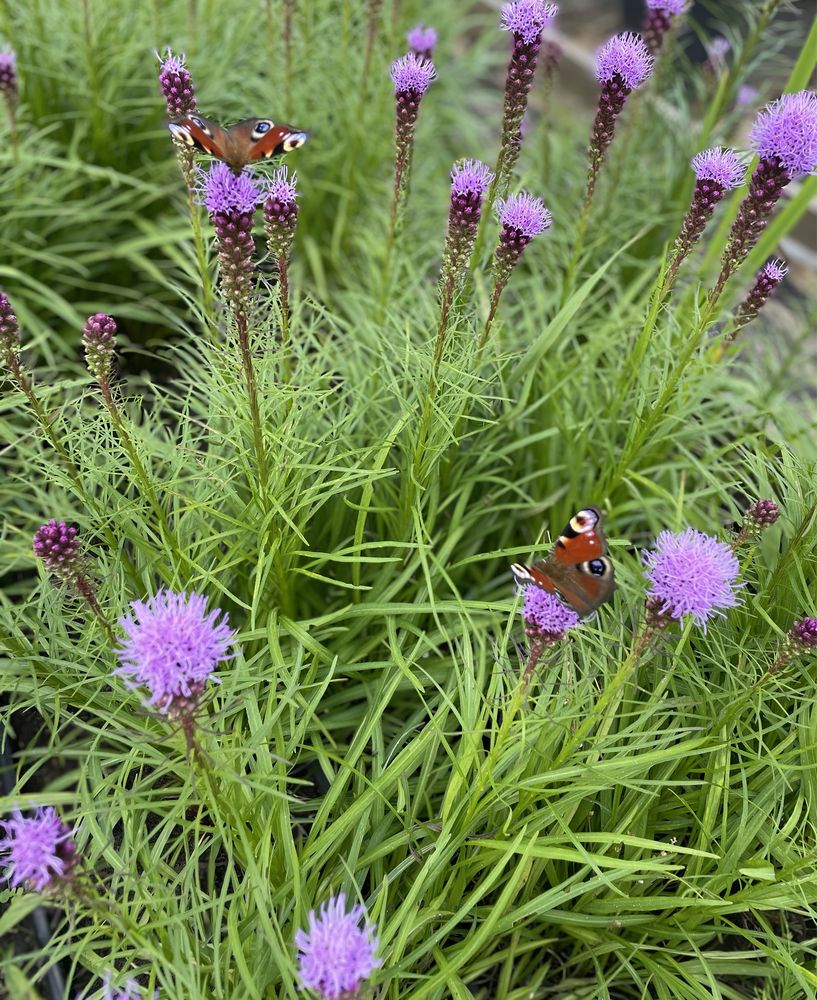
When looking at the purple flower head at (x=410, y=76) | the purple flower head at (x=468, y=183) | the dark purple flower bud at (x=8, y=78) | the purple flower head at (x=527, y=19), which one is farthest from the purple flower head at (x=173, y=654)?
the dark purple flower bud at (x=8, y=78)

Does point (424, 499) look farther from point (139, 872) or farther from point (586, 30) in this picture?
point (586, 30)

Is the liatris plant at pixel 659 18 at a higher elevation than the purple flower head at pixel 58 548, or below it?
higher

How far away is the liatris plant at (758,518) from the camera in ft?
5.99

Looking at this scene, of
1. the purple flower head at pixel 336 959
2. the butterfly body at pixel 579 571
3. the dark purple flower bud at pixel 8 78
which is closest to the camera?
the purple flower head at pixel 336 959

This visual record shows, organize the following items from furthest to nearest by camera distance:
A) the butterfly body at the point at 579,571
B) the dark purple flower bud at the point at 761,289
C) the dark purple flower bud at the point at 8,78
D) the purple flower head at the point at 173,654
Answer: the dark purple flower bud at the point at 8,78 < the dark purple flower bud at the point at 761,289 < the butterfly body at the point at 579,571 < the purple flower head at the point at 173,654

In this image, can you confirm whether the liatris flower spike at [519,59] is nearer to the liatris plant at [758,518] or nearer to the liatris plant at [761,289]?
the liatris plant at [761,289]

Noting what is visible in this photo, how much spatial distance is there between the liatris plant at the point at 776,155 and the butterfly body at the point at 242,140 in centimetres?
112

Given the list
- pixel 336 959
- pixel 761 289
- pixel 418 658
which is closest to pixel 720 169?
pixel 761 289

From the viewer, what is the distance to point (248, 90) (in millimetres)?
4059

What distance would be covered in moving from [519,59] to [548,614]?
148 cm

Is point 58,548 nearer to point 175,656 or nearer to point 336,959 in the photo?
point 175,656

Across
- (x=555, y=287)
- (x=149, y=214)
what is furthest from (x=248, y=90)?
(x=555, y=287)

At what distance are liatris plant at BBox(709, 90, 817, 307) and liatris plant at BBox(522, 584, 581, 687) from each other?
1121 mm

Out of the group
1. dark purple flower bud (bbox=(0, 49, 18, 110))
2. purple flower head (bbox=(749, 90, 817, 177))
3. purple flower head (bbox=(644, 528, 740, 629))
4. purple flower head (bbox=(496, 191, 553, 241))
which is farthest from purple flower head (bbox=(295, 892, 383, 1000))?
dark purple flower bud (bbox=(0, 49, 18, 110))
